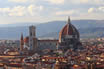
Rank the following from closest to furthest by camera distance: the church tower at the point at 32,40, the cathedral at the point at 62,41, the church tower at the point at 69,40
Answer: the church tower at the point at 32,40 < the cathedral at the point at 62,41 < the church tower at the point at 69,40

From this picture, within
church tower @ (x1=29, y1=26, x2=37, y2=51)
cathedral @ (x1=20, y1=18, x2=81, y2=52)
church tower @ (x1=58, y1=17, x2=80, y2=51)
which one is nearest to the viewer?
church tower @ (x1=29, y1=26, x2=37, y2=51)

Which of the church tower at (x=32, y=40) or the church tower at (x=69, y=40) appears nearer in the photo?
the church tower at (x=32, y=40)

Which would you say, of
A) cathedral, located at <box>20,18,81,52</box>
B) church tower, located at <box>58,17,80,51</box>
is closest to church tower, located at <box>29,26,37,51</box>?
cathedral, located at <box>20,18,81,52</box>

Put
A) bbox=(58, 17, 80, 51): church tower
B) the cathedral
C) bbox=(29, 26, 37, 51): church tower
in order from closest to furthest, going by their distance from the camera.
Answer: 1. bbox=(29, 26, 37, 51): church tower
2. the cathedral
3. bbox=(58, 17, 80, 51): church tower

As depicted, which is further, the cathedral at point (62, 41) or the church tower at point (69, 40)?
the church tower at point (69, 40)

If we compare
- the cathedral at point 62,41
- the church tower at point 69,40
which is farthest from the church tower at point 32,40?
the church tower at point 69,40

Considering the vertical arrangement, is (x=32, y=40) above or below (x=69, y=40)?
above

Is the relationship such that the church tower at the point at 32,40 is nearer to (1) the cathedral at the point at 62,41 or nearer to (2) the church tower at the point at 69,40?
(1) the cathedral at the point at 62,41

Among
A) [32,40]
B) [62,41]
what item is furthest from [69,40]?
[32,40]

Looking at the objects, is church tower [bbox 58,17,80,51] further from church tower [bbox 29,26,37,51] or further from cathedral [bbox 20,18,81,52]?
church tower [bbox 29,26,37,51]

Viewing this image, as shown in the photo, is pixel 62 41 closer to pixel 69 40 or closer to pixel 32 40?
pixel 69 40

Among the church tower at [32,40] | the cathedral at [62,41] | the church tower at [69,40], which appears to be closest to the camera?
the church tower at [32,40]
